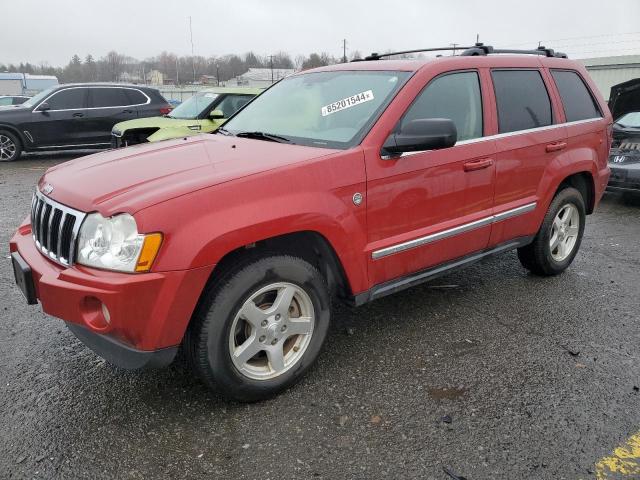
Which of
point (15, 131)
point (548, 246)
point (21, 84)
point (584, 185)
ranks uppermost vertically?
point (21, 84)

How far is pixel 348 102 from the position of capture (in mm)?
3330

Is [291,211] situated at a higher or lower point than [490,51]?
lower

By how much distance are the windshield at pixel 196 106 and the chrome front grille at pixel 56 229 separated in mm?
6944

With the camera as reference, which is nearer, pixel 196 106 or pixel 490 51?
pixel 490 51

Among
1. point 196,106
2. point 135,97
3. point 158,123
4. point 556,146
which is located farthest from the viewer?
point 135,97

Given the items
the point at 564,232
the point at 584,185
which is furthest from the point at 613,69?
the point at 564,232

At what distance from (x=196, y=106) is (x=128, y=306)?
8152 millimetres

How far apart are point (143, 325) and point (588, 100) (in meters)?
4.22

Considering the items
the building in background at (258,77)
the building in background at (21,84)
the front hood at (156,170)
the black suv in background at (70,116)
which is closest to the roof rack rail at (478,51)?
the front hood at (156,170)

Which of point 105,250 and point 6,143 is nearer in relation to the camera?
point 105,250

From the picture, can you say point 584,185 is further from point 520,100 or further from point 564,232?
point 520,100

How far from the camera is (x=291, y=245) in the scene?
9.49ft

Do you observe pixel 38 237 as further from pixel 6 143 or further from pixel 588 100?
pixel 6 143

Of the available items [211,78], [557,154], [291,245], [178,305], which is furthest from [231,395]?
[211,78]
